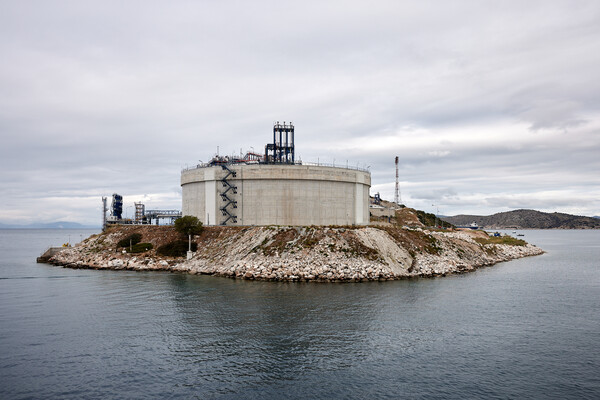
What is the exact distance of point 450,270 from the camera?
5866 cm

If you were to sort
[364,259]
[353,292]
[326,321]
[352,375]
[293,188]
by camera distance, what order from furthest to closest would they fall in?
[293,188]
[364,259]
[353,292]
[326,321]
[352,375]

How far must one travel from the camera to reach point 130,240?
225 feet

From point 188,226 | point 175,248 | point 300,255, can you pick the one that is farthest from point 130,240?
point 300,255

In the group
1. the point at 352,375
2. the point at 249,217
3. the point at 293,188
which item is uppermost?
the point at 293,188

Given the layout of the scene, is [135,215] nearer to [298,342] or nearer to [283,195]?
[283,195]

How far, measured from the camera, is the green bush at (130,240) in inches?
2714

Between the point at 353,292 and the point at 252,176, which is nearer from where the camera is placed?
the point at 353,292

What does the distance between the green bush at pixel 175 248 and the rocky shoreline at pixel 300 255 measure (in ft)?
3.48

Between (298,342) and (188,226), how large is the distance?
4367 cm

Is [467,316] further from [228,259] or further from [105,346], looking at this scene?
[228,259]

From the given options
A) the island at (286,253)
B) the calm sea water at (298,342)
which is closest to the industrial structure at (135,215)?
the island at (286,253)

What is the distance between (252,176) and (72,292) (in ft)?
107

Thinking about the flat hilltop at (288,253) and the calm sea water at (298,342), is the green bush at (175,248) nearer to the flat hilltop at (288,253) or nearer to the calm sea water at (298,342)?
the flat hilltop at (288,253)

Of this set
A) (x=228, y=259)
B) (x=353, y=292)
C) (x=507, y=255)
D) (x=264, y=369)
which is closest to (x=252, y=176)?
(x=228, y=259)
